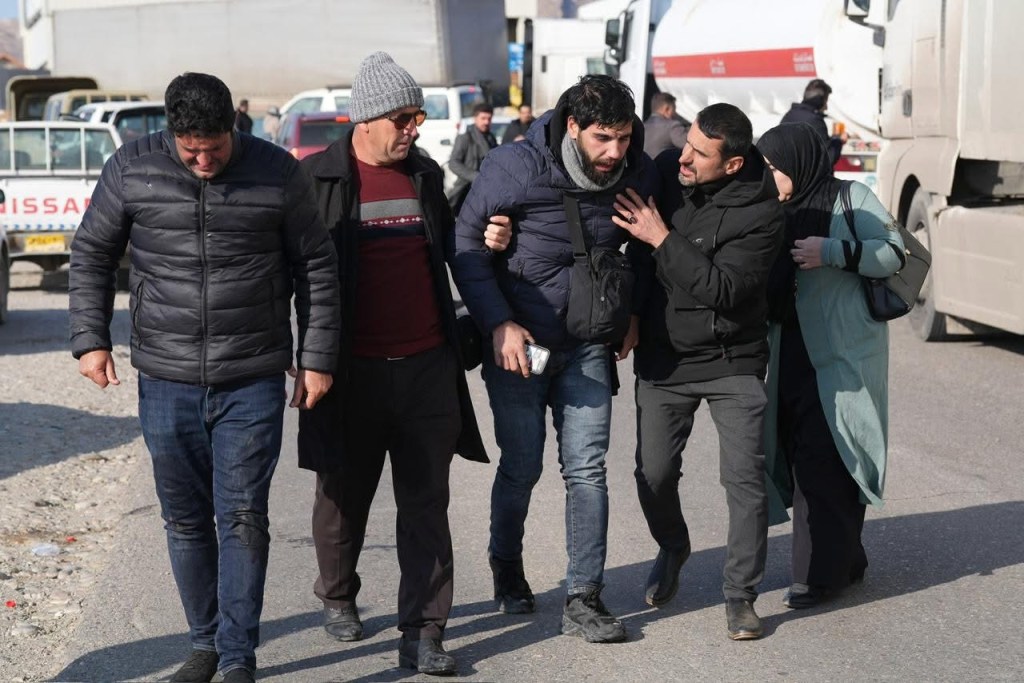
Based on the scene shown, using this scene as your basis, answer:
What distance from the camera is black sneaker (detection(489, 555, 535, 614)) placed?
5848 mm

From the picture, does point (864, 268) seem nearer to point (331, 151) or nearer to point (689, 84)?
point (331, 151)

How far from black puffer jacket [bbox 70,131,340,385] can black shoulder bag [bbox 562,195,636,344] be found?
0.87 metres

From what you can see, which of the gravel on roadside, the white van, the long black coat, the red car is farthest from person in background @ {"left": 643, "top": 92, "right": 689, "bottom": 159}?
the white van

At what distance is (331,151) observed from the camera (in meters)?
5.24

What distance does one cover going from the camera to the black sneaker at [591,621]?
5.47 m

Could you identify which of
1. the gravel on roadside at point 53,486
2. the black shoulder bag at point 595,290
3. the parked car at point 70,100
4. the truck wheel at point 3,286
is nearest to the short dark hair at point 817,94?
the gravel on roadside at point 53,486

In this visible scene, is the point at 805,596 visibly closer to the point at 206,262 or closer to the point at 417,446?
the point at 417,446

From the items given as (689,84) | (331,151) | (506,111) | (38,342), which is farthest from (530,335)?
(506,111)

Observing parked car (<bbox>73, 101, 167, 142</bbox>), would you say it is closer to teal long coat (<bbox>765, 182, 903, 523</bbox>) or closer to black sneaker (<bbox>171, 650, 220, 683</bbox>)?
teal long coat (<bbox>765, 182, 903, 523</bbox>)

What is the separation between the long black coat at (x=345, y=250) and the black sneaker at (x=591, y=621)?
2.20ft

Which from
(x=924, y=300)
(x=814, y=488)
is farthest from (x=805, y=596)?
(x=924, y=300)

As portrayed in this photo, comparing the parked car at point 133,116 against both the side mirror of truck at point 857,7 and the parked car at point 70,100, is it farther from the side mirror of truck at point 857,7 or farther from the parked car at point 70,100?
the side mirror of truck at point 857,7

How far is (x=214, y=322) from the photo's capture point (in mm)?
4719

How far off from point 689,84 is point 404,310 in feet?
64.4
